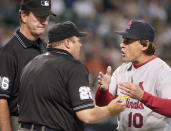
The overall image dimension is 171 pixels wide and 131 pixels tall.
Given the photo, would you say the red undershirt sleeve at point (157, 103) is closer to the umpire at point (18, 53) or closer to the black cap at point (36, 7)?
the umpire at point (18, 53)

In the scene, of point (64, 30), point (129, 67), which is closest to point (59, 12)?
point (129, 67)

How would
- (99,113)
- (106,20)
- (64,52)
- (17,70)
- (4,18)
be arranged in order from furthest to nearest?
1. (106,20)
2. (4,18)
3. (17,70)
4. (64,52)
5. (99,113)

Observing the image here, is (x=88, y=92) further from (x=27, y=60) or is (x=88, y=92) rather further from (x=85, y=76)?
(x=27, y=60)

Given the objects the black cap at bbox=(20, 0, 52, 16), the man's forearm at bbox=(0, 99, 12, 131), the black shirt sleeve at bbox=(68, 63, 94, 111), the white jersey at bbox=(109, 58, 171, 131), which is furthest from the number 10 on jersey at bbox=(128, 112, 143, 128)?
the black cap at bbox=(20, 0, 52, 16)

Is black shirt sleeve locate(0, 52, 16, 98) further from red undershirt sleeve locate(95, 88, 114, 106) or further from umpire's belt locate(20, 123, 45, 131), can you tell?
red undershirt sleeve locate(95, 88, 114, 106)

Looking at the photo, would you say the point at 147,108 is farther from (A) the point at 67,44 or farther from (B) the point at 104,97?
(A) the point at 67,44

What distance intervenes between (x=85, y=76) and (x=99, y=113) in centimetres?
34

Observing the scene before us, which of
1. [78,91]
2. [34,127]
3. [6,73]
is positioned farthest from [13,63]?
[78,91]

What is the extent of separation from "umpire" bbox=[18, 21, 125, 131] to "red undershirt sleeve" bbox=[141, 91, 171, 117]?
1.78ft

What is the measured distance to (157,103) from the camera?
152 inches

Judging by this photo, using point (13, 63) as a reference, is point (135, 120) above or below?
below

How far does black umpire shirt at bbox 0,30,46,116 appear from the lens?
12.7ft

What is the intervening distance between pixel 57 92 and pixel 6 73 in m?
0.72

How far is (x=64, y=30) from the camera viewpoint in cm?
358
